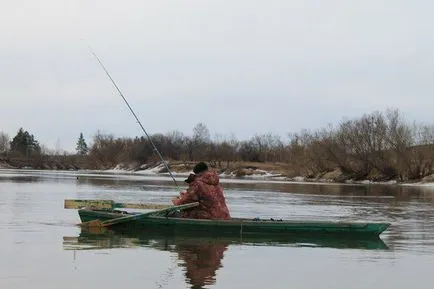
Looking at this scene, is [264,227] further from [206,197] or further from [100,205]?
[100,205]

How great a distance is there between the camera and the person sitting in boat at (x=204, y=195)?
17.6m

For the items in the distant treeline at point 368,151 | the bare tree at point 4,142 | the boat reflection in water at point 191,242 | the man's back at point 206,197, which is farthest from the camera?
the bare tree at point 4,142

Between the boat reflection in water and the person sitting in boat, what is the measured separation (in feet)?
2.79

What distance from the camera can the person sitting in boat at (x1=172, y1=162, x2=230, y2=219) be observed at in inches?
691

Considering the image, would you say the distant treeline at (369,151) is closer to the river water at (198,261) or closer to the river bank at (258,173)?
the river bank at (258,173)

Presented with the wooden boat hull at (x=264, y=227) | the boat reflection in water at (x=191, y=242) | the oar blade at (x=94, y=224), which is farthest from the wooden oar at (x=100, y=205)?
the wooden boat hull at (x=264, y=227)

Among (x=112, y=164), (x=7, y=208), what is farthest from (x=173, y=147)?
(x=7, y=208)

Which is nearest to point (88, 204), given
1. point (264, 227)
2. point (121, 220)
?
point (121, 220)

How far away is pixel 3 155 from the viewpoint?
154375mm

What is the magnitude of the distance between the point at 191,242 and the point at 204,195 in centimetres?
170

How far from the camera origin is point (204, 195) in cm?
1783

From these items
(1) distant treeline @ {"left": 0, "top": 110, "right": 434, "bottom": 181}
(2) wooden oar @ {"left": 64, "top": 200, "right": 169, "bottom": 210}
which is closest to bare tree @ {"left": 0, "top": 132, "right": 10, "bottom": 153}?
(1) distant treeline @ {"left": 0, "top": 110, "right": 434, "bottom": 181}

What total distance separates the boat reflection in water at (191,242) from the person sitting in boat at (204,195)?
2.79 feet

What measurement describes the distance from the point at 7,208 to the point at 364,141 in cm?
6556
